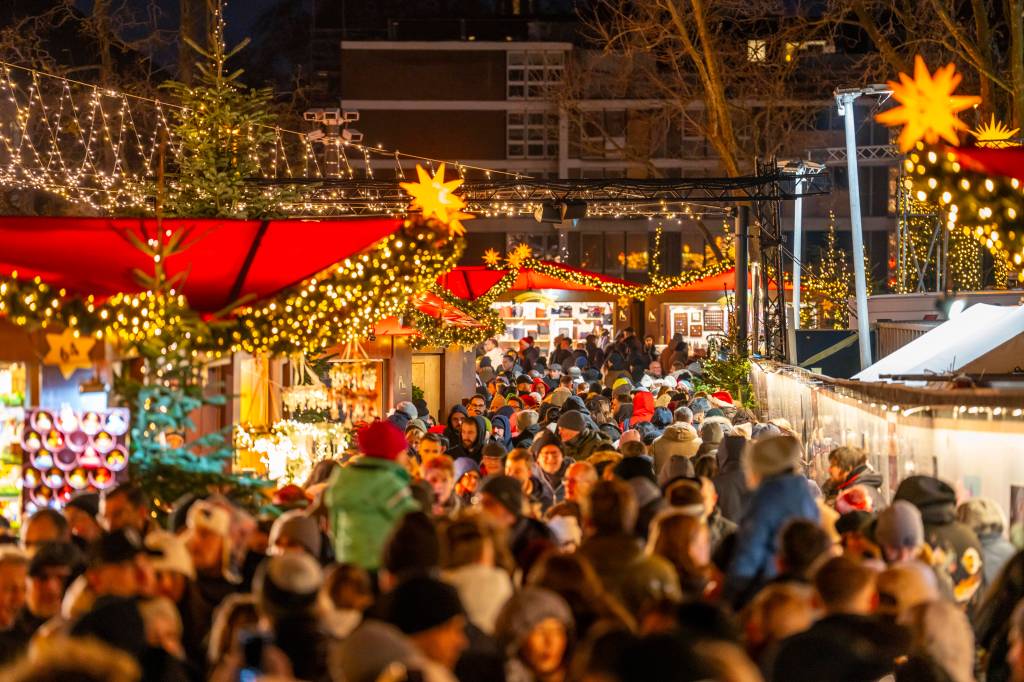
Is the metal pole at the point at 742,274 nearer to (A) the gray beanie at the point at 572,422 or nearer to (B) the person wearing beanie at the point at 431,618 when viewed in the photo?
(A) the gray beanie at the point at 572,422

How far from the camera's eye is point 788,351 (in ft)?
80.7

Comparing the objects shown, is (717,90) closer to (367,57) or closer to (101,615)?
(101,615)

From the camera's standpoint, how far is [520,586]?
6742 millimetres

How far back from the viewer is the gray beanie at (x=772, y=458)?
713 cm

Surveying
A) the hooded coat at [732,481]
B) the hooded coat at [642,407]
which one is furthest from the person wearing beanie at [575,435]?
the hooded coat at [642,407]

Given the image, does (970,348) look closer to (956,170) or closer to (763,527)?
(956,170)

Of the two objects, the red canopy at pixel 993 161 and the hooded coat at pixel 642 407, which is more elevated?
the red canopy at pixel 993 161

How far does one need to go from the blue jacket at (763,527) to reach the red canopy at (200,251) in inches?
214

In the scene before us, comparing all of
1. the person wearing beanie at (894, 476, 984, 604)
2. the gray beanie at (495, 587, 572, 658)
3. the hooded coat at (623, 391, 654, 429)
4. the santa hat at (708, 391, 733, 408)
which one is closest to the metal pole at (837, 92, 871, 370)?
the santa hat at (708, 391, 733, 408)

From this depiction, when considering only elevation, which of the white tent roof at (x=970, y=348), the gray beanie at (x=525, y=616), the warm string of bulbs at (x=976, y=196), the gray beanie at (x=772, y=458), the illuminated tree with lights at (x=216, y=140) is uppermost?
the illuminated tree with lights at (x=216, y=140)

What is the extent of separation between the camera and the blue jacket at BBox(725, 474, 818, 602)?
670cm

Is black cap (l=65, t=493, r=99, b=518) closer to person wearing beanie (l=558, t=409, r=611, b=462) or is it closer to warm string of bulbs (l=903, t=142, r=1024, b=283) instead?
person wearing beanie (l=558, t=409, r=611, b=462)

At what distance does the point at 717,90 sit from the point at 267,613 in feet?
78.0

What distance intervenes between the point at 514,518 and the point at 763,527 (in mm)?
1263
